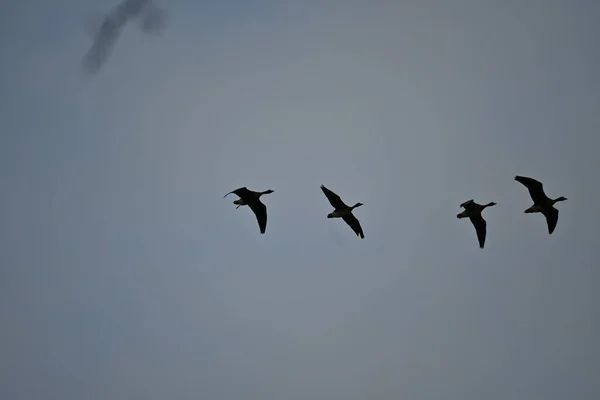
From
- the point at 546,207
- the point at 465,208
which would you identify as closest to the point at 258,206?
the point at 465,208

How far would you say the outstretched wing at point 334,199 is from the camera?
7638cm

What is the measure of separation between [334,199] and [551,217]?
14178mm

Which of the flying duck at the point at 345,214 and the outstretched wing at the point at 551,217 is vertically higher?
the flying duck at the point at 345,214

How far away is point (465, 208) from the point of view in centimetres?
7806

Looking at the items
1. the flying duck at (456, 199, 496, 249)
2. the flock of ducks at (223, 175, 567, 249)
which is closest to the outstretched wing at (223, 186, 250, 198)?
the flock of ducks at (223, 175, 567, 249)

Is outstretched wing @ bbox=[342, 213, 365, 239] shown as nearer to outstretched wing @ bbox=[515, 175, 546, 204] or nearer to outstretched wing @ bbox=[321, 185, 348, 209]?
outstretched wing @ bbox=[321, 185, 348, 209]

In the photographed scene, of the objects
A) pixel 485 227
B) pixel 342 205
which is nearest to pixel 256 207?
pixel 342 205

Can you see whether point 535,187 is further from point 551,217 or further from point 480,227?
point 480,227

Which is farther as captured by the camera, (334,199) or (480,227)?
(480,227)

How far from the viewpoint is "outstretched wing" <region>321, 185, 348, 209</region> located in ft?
251

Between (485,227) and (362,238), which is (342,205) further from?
(485,227)

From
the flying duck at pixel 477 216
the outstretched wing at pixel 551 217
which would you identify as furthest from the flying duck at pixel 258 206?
the outstretched wing at pixel 551 217

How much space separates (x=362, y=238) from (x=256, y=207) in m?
7.64

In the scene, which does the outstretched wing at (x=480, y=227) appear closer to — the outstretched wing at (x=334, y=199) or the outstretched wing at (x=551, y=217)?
the outstretched wing at (x=551, y=217)
